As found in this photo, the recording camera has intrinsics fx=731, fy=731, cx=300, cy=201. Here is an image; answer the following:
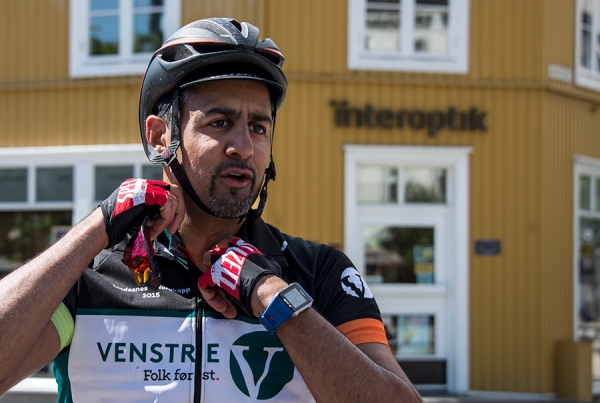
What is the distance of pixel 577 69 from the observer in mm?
9375

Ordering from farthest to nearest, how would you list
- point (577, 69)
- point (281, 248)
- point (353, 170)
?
point (577, 69) → point (353, 170) → point (281, 248)

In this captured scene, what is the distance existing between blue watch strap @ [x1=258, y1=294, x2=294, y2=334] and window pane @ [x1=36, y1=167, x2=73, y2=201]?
7827 millimetres

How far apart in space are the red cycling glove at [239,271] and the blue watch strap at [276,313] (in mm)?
66

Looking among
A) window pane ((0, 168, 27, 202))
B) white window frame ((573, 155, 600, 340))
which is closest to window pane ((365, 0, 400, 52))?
white window frame ((573, 155, 600, 340))

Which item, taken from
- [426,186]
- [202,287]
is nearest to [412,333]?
[426,186]

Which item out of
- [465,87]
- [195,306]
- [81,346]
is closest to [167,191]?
[195,306]

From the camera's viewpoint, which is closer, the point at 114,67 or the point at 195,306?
the point at 195,306

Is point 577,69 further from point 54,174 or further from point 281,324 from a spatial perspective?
point 281,324

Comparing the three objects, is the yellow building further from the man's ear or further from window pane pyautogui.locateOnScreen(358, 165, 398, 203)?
the man's ear

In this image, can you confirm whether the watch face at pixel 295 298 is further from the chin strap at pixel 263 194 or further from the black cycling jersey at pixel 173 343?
the chin strap at pixel 263 194

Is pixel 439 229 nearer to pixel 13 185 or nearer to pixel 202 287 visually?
pixel 13 185

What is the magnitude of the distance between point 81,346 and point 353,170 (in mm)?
6803

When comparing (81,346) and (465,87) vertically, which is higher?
(465,87)

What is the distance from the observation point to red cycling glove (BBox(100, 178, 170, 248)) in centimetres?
185
